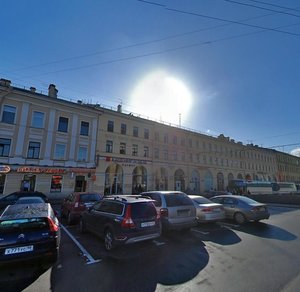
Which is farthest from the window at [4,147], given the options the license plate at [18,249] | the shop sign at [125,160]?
the license plate at [18,249]

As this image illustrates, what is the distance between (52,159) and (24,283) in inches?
845

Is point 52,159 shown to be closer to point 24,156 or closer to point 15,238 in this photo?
point 24,156

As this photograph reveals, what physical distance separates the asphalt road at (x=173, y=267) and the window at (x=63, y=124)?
65.4 ft

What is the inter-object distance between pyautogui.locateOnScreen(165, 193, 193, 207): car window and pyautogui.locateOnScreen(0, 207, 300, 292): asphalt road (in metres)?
1.31

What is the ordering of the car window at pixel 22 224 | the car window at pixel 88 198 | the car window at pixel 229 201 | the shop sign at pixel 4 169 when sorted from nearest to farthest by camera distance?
the car window at pixel 22 224 → the car window at pixel 88 198 → the car window at pixel 229 201 → the shop sign at pixel 4 169


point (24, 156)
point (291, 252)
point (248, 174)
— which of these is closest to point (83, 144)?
point (24, 156)

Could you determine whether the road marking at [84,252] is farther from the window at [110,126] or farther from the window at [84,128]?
the window at [110,126]

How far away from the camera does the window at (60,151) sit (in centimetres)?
2394

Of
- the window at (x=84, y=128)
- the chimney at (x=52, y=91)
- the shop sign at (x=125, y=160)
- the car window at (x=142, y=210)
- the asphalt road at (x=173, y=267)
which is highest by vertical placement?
the chimney at (x=52, y=91)

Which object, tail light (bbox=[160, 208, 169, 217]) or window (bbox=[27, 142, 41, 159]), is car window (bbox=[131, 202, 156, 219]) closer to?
tail light (bbox=[160, 208, 169, 217])

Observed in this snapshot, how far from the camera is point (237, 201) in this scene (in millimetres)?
10469

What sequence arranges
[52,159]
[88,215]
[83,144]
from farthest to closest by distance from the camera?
[83,144] → [52,159] → [88,215]

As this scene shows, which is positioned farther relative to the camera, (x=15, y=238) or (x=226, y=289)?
Answer: (x=15, y=238)

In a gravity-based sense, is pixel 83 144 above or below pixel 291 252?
above
